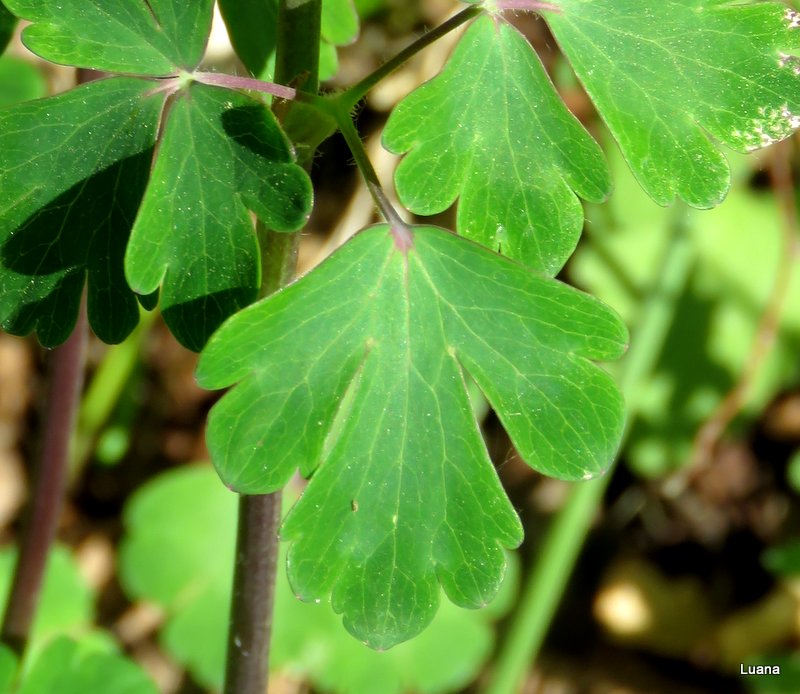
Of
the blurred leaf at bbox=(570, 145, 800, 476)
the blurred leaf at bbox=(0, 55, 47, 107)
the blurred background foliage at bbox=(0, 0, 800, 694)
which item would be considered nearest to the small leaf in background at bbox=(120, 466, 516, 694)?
the blurred background foliage at bbox=(0, 0, 800, 694)

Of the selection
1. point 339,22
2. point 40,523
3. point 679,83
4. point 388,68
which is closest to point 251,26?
point 339,22

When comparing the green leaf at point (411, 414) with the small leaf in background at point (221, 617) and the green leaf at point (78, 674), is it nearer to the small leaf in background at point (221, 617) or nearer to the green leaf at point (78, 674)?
the green leaf at point (78, 674)

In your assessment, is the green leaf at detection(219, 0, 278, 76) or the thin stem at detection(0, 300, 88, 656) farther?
the thin stem at detection(0, 300, 88, 656)

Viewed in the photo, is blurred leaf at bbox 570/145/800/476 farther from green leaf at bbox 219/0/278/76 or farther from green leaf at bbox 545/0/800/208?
green leaf at bbox 219/0/278/76

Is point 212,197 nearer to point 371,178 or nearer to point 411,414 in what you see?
Answer: point 371,178

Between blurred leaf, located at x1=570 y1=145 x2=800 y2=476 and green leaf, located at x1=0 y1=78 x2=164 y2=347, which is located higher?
green leaf, located at x1=0 y1=78 x2=164 y2=347
